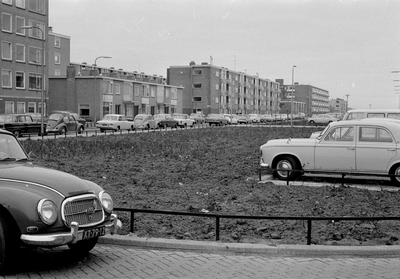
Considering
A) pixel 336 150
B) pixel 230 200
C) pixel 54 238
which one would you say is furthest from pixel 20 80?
pixel 54 238

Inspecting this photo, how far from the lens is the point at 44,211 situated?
577cm

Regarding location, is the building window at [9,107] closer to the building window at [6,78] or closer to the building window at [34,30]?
the building window at [6,78]

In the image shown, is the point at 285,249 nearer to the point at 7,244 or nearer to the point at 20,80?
the point at 7,244

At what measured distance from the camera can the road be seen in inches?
238

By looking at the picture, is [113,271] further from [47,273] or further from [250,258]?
[250,258]

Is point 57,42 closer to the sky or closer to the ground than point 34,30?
closer to the sky

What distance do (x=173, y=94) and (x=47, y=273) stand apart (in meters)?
85.8

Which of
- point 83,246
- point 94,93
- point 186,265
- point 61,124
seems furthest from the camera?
point 94,93

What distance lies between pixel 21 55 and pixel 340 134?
170 feet

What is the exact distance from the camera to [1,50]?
55.3 meters

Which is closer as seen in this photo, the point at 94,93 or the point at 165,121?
the point at 165,121

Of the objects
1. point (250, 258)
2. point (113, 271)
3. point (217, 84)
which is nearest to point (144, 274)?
point (113, 271)

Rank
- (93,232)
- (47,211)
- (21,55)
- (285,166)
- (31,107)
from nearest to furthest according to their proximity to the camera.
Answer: (47,211) → (93,232) → (285,166) → (21,55) → (31,107)

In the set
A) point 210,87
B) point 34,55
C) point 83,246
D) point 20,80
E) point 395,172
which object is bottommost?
point 83,246
